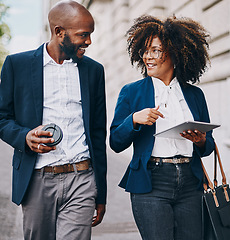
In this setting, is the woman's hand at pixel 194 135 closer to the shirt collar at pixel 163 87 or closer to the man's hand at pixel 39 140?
the shirt collar at pixel 163 87

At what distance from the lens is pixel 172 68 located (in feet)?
8.63

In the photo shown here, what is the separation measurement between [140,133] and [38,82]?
0.73m

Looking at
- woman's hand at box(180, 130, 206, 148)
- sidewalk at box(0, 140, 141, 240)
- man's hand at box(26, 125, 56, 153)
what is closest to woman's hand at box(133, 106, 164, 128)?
woman's hand at box(180, 130, 206, 148)

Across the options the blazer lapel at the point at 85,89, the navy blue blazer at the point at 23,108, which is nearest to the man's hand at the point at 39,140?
the navy blue blazer at the point at 23,108

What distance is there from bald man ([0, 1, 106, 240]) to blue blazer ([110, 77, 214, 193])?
22 centimetres

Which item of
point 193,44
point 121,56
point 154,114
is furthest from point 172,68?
point 121,56

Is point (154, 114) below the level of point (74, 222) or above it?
above

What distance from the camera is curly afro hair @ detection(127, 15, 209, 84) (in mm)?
2537

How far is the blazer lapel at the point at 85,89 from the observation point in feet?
8.27

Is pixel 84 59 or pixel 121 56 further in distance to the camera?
pixel 121 56

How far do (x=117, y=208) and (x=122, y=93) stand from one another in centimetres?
330

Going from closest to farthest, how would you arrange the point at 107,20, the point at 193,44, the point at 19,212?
the point at 193,44
the point at 19,212
the point at 107,20

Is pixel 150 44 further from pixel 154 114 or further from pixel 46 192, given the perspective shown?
pixel 46 192

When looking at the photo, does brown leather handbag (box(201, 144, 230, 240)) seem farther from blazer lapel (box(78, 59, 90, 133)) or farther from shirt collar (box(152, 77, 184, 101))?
blazer lapel (box(78, 59, 90, 133))
